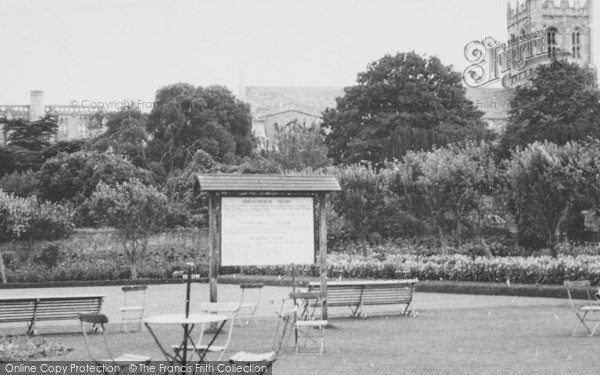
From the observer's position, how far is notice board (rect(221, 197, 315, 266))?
15.9m

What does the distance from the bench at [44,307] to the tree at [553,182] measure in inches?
749

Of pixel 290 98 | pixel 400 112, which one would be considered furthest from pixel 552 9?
pixel 400 112

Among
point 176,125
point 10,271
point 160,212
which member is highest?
point 176,125

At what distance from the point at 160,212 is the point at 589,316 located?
23.6m

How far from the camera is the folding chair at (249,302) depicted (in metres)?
17.0

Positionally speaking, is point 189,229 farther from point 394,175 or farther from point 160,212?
point 394,175

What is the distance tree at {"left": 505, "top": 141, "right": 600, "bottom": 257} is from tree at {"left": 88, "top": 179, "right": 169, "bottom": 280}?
1467 centimetres

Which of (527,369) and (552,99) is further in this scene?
(552,99)

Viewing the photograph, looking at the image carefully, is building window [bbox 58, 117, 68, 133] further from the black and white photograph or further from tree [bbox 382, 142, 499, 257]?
tree [bbox 382, 142, 499, 257]

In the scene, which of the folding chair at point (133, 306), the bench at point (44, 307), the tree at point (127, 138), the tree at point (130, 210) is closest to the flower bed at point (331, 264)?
the tree at point (130, 210)

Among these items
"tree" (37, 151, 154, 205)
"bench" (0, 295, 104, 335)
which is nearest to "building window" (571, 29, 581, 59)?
"tree" (37, 151, 154, 205)

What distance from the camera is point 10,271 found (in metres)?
36.4

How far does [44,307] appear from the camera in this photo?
1548 cm

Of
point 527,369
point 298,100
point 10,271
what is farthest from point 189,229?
point 298,100
